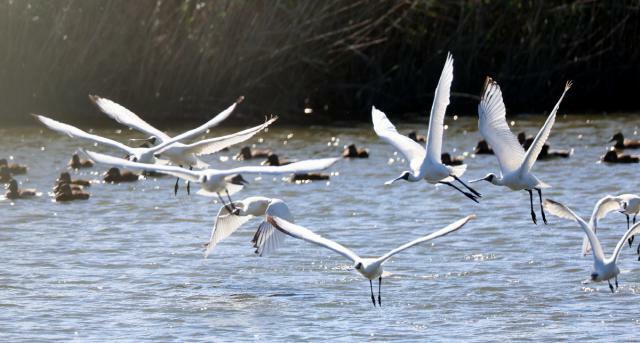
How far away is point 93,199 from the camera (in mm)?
20234

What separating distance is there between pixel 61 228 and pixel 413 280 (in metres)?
5.51

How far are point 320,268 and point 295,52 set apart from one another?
13653 millimetres

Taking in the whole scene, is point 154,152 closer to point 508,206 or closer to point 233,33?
point 508,206

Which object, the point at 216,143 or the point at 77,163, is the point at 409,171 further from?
the point at 77,163

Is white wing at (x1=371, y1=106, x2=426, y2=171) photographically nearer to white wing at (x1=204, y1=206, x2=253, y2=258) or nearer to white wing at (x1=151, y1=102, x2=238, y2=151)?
white wing at (x1=151, y1=102, x2=238, y2=151)

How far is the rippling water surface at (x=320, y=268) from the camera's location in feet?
39.5

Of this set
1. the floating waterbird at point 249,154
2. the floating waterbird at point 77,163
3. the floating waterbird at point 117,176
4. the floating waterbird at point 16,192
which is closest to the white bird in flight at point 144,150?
the floating waterbird at point 16,192

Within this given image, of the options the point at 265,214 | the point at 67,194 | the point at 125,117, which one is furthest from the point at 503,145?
the point at 67,194

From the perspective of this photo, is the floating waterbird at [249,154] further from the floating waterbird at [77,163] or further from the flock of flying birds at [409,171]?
the flock of flying birds at [409,171]

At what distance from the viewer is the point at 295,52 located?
1102 inches

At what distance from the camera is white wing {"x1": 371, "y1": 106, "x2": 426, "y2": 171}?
40.7 ft

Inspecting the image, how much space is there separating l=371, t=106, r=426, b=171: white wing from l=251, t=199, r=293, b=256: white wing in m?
1.08

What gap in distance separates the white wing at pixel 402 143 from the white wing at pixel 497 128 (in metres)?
0.60

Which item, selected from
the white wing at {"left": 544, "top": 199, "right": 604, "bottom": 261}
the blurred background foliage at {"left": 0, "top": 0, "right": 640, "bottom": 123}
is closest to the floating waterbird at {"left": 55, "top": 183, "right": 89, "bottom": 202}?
the blurred background foliage at {"left": 0, "top": 0, "right": 640, "bottom": 123}
